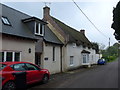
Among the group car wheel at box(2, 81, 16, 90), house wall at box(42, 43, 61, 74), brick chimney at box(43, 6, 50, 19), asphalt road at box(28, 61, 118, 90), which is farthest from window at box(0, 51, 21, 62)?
brick chimney at box(43, 6, 50, 19)

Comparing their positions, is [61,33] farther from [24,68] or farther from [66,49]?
[24,68]

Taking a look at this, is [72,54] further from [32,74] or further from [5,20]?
[32,74]

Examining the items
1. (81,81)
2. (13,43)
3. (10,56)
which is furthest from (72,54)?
(10,56)

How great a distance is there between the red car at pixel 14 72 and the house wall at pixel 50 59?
4.77m

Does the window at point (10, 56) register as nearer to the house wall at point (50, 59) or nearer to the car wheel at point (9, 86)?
the car wheel at point (9, 86)

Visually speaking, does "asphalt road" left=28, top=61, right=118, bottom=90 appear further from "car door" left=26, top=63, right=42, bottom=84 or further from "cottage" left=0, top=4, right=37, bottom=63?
"cottage" left=0, top=4, right=37, bottom=63

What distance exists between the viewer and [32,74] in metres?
8.90

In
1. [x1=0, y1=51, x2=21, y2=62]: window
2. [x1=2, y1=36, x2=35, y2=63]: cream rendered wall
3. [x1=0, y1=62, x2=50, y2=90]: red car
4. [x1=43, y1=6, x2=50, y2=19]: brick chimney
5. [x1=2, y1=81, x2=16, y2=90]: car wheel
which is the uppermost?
[x1=43, y1=6, x2=50, y2=19]: brick chimney

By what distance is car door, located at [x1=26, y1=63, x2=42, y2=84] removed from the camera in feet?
28.3

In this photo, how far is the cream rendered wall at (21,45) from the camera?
1033 centimetres

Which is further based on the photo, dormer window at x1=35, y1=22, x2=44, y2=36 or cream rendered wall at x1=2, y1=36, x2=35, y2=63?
dormer window at x1=35, y1=22, x2=44, y2=36

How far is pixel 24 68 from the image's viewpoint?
859 cm

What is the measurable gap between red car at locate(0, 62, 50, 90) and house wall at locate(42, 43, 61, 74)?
4769 millimetres

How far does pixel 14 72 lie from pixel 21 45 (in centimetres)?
427
